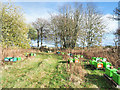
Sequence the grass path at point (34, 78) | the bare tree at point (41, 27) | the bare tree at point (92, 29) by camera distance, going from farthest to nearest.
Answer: the bare tree at point (41, 27), the bare tree at point (92, 29), the grass path at point (34, 78)

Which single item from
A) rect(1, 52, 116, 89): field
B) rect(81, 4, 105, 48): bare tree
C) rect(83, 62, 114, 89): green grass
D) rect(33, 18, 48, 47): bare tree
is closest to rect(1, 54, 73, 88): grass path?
rect(1, 52, 116, 89): field

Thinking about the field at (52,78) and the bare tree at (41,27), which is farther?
the bare tree at (41,27)

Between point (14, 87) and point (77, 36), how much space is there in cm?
1477

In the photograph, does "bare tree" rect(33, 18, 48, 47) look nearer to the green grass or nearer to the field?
the field

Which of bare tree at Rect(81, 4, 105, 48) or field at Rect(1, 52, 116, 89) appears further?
bare tree at Rect(81, 4, 105, 48)

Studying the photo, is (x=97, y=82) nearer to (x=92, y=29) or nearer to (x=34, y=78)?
(x=34, y=78)

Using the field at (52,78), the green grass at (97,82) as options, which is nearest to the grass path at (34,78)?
the field at (52,78)

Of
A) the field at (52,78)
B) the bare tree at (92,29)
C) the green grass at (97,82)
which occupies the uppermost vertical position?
the bare tree at (92,29)

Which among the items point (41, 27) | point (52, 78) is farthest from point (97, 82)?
point (41, 27)

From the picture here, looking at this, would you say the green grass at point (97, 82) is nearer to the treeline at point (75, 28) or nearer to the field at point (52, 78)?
the field at point (52, 78)

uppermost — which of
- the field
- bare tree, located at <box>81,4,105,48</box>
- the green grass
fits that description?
bare tree, located at <box>81,4,105,48</box>

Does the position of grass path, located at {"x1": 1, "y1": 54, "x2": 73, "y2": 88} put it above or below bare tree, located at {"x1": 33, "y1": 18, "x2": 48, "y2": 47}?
below

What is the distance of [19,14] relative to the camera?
28.1 ft

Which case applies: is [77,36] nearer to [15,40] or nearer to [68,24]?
[68,24]
